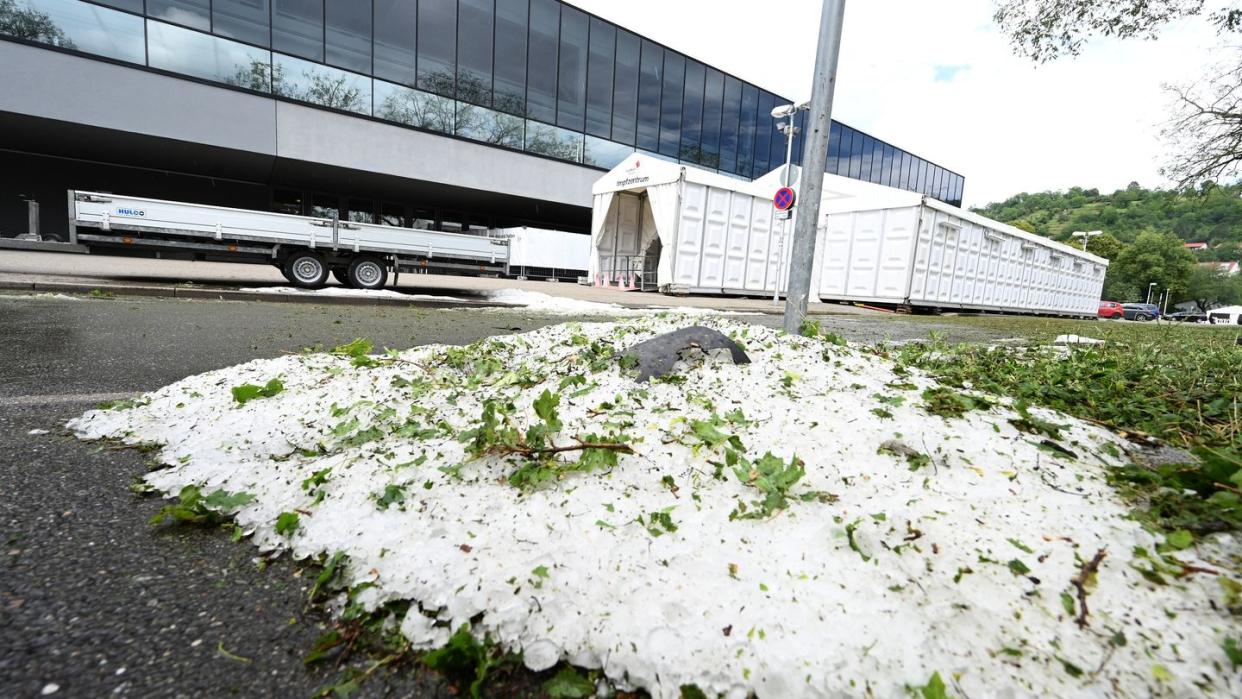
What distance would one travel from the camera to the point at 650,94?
27688 millimetres

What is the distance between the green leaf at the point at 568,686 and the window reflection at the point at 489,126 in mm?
25170

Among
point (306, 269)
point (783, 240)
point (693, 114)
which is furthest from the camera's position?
point (693, 114)

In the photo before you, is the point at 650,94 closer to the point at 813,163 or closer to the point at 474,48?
the point at 474,48

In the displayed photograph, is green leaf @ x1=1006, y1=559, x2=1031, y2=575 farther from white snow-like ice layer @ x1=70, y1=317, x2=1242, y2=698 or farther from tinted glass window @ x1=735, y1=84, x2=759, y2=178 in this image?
tinted glass window @ x1=735, y1=84, x2=759, y2=178

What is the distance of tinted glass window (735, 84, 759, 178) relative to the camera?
31.2 meters

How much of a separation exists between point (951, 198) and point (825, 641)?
62.0 metres

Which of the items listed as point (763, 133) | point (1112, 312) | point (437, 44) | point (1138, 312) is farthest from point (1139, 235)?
point (437, 44)

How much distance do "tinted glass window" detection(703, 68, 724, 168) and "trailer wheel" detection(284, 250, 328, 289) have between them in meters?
23.1

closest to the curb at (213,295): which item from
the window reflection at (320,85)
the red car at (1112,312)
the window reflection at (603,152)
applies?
the window reflection at (320,85)

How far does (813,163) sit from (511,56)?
2354 centimetres

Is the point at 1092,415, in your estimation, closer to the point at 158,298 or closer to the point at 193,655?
the point at 193,655

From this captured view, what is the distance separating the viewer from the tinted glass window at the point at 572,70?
81.2ft

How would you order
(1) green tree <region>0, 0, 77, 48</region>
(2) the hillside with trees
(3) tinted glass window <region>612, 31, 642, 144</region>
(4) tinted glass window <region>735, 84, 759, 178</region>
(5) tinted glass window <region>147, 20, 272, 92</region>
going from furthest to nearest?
(2) the hillside with trees < (4) tinted glass window <region>735, 84, 759, 178</region> < (3) tinted glass window <region>612, 31, 642, 144</region> < (5) tinted glass window <region>147, 20, 272, 92</region> < (1) green tree <region>0, 0, 77, 48</region>

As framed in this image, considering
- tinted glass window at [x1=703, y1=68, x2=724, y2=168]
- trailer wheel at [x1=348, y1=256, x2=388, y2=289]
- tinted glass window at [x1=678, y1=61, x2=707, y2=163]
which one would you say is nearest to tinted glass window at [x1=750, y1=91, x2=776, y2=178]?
tinted glass window at [x1=703, y1=68, x2=724, y2=168]
